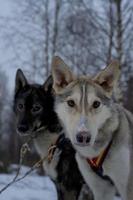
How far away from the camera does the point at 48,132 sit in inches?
291

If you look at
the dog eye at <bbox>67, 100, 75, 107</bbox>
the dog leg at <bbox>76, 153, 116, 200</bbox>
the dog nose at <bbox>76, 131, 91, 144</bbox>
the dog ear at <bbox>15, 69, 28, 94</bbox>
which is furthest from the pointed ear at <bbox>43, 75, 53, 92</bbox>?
the dog nose at <bbox>76, 131, 91, 144</bbox>

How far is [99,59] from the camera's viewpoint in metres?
19.0

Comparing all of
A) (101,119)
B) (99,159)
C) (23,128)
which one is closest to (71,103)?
(101,119)

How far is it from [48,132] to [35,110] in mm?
329

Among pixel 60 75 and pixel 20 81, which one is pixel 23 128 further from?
pixel 60 75

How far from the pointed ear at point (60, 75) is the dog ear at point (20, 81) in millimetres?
2173

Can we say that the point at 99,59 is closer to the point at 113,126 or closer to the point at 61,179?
the point at 61,179

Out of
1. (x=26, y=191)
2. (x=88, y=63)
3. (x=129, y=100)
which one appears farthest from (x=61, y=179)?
(x=88, y=63)

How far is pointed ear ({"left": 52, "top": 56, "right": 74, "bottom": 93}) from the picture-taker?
534 centimetres

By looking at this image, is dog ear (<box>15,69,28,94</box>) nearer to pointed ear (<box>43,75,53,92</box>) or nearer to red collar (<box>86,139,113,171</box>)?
pointed ear (<box>43,75,53,92</box>)

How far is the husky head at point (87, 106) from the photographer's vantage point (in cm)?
482

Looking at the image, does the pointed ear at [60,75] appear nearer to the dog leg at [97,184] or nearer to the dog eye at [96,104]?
the dog eye at [96,104]

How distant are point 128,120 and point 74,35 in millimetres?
15243

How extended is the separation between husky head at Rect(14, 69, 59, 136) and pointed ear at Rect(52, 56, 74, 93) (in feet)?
5.77
